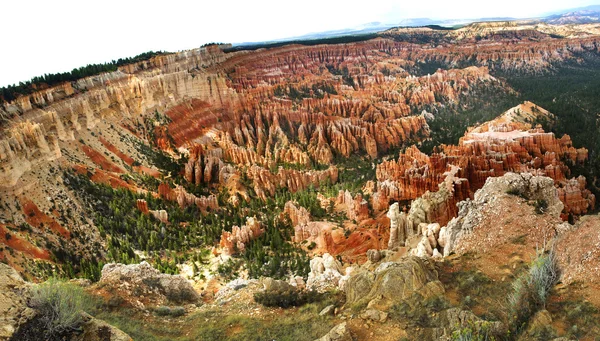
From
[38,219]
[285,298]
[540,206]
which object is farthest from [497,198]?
[38,219]

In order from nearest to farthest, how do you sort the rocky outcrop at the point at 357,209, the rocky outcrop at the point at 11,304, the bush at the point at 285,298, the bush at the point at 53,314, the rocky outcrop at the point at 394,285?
the rocky outcrop at the point at 11,304, the bush at the point at 53,314, the rocky outcrop at the point at 394,285, the bush at the point at 285,298, the rocky outcrop at the point at 357,209

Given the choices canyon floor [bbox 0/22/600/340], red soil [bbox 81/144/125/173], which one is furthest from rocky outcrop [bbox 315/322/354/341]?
red soil [bbox 81/144/125/173]

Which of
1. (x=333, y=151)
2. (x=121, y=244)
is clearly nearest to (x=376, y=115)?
(x=333, y=151)

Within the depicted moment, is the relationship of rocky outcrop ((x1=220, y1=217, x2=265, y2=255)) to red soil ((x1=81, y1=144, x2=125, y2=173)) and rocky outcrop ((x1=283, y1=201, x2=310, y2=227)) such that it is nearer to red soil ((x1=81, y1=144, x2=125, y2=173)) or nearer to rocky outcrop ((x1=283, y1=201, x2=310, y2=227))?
rocky outcrop ((x1=283, y1=201, x2=310, y2=227))

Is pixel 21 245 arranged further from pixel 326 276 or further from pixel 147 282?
pixel 326 276

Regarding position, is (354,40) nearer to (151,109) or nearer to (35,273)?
(151,109)

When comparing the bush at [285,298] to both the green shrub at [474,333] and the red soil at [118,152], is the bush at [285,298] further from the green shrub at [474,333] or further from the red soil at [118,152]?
the red soil at [118,152]

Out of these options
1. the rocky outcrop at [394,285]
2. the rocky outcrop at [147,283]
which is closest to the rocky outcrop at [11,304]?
the rocky outcrop at [147,283]
